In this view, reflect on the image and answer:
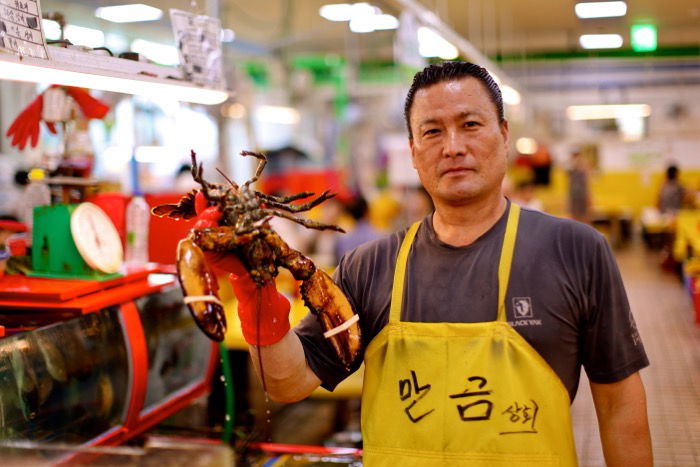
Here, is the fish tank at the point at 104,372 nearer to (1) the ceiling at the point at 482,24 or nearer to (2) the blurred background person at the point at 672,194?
(1) the ceiling at the point at 482,24

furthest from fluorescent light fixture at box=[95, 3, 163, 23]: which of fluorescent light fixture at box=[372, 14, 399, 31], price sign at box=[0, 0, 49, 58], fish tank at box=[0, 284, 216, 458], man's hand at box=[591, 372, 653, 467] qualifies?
man's hand at box=[591, 372, 653, 467]

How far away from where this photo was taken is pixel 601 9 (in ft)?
30.0

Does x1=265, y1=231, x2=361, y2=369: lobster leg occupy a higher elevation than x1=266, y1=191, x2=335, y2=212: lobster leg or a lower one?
lower

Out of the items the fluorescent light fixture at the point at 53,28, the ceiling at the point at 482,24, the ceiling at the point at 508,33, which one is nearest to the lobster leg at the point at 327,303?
the fluorescent light fixture at the point at 53,28

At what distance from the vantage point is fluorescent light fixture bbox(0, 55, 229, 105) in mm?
1893

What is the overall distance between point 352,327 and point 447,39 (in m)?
4.31

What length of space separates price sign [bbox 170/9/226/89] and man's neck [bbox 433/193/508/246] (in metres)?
1.27

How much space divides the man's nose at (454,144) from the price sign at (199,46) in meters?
1.24

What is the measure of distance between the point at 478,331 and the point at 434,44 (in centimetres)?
457

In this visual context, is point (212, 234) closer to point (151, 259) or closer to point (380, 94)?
point (151, 259)

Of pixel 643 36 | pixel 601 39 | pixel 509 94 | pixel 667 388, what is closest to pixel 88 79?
pixel 667 388

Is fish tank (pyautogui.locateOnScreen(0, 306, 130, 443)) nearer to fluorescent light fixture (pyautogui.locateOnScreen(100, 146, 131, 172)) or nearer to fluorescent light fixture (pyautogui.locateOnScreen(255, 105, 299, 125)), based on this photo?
fluorescent light fixture (pyautogui.locateOnScreen(255, 105, 299, 125))

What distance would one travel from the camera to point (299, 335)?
1955 millimetres

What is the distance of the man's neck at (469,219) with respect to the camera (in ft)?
6.23
